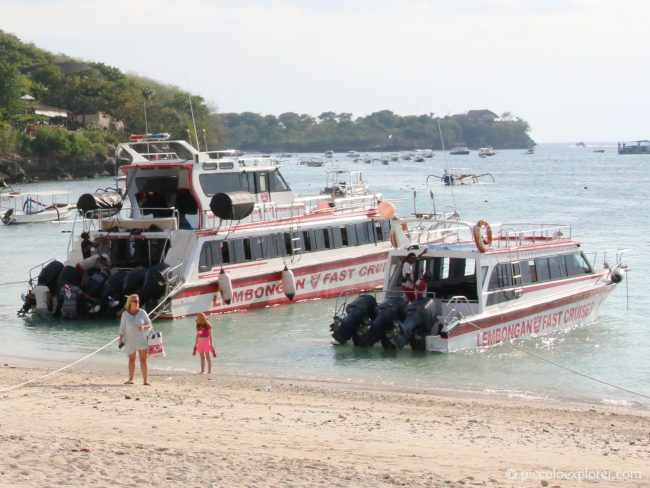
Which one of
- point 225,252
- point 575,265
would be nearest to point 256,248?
point 225,252

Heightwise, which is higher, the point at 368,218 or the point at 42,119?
the point at 42,119

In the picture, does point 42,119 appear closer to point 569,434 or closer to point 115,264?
point 115,264

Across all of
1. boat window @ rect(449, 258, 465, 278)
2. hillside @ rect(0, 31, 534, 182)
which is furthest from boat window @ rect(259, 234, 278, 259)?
hillside @ rect(0, 31, 534, 182)

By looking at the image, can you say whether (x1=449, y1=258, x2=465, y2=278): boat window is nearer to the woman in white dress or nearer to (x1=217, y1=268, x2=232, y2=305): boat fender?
(x1=217, y1=268, x2=232, y2=305): boat fender

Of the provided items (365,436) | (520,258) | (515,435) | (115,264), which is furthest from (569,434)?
(115,264)

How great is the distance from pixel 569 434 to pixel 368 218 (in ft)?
56.8

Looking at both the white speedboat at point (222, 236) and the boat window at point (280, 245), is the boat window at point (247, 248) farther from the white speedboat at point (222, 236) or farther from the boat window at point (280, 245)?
the boat window at point (280, 245)

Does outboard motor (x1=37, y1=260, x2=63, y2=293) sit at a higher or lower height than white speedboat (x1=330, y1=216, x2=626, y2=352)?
higher

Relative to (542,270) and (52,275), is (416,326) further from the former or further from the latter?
(52,275)

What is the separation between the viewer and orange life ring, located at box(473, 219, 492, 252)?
22.4m

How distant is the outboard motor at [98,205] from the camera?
28.3m

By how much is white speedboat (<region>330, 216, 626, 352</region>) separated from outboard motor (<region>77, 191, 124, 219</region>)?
8112 mm

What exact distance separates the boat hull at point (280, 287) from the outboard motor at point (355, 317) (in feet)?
17.5

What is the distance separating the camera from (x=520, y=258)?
78.2ft
